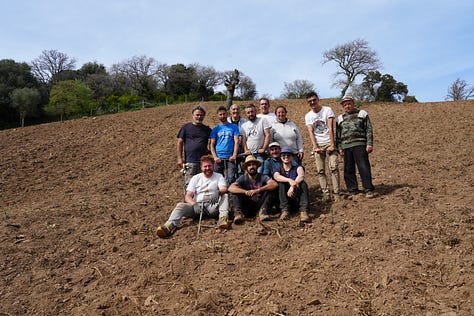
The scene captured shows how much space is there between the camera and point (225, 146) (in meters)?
5.30

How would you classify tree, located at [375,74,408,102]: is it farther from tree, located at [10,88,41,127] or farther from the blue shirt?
tree, located at [10,88,41,127]

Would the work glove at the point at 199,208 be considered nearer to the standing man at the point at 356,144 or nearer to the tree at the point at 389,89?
the standing man at the point at 356,144

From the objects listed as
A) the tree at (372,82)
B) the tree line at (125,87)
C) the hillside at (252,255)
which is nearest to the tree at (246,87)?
the tree line at (125,87)

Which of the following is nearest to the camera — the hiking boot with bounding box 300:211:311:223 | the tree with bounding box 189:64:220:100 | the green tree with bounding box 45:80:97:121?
the hiking boot with bounding box 300:211:311:223

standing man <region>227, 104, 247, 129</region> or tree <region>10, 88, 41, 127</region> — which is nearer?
standing man <region>227, 104, 247, 129</region>

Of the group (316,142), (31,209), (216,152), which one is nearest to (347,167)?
(316,142)

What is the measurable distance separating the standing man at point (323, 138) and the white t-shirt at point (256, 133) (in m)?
0.66

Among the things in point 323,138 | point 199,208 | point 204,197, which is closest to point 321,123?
point 323,138

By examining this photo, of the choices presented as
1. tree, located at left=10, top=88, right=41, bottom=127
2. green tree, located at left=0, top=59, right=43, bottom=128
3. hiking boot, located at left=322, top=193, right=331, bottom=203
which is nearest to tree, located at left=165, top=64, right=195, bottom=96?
green tree, located at left=0, top=59, right=43, bottom=128

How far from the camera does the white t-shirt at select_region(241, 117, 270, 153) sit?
5.26 metres

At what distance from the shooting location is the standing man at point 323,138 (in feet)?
17.0

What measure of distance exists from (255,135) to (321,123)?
3.24 ft

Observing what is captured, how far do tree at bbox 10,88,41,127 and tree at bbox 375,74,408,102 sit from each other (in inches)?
1110

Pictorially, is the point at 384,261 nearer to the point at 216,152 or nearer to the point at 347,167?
the point at 347,167
